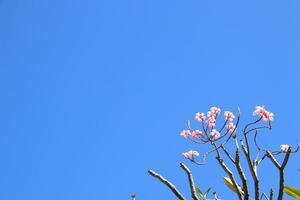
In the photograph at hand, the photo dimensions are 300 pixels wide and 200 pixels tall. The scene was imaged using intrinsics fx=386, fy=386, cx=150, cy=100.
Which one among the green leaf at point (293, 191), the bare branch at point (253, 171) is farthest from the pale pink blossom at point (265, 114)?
the bare branch at point (253, 171)

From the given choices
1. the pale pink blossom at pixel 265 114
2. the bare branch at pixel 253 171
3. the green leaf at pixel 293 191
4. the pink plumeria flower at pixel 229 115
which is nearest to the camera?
the bare branch at pixel 253 171

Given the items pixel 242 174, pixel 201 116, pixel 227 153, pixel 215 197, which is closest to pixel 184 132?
pixel 201 116

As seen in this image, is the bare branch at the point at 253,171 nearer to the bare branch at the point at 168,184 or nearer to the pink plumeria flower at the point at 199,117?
the bare branch at the point at 168,184

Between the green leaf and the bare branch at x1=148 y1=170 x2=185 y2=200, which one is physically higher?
the green leaf

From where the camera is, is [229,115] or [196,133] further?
[229,115]

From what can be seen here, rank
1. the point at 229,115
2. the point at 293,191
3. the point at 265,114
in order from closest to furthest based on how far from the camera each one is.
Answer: the point at 293,191
the point at 265,114
the point at 229,115

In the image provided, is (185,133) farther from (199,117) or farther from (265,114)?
(265,114)

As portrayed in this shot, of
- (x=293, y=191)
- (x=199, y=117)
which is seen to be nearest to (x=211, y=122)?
(x=199, y=117)

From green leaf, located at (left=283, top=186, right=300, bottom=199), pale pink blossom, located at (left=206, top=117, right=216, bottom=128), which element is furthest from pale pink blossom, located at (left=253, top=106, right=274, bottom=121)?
green leaf, located at (left=283, top=186, right=300, bottom=199)

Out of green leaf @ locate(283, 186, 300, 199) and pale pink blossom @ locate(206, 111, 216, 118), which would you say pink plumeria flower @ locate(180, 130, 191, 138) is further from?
green leaf @ locate(283, 186, 300, 199)

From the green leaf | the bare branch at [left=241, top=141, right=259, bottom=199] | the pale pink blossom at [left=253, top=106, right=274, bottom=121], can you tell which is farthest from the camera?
the pale pink blossom at [left=253, top=106, right=274, bottom=121]

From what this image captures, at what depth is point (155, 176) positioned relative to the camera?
6.86 feet

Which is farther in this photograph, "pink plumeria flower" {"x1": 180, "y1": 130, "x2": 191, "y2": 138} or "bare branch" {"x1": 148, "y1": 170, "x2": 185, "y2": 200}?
"pink plumeria flower" {"x1": 180, "y1": 130, "x2": 191, "y2": 138}

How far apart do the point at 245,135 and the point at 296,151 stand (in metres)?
0.48
